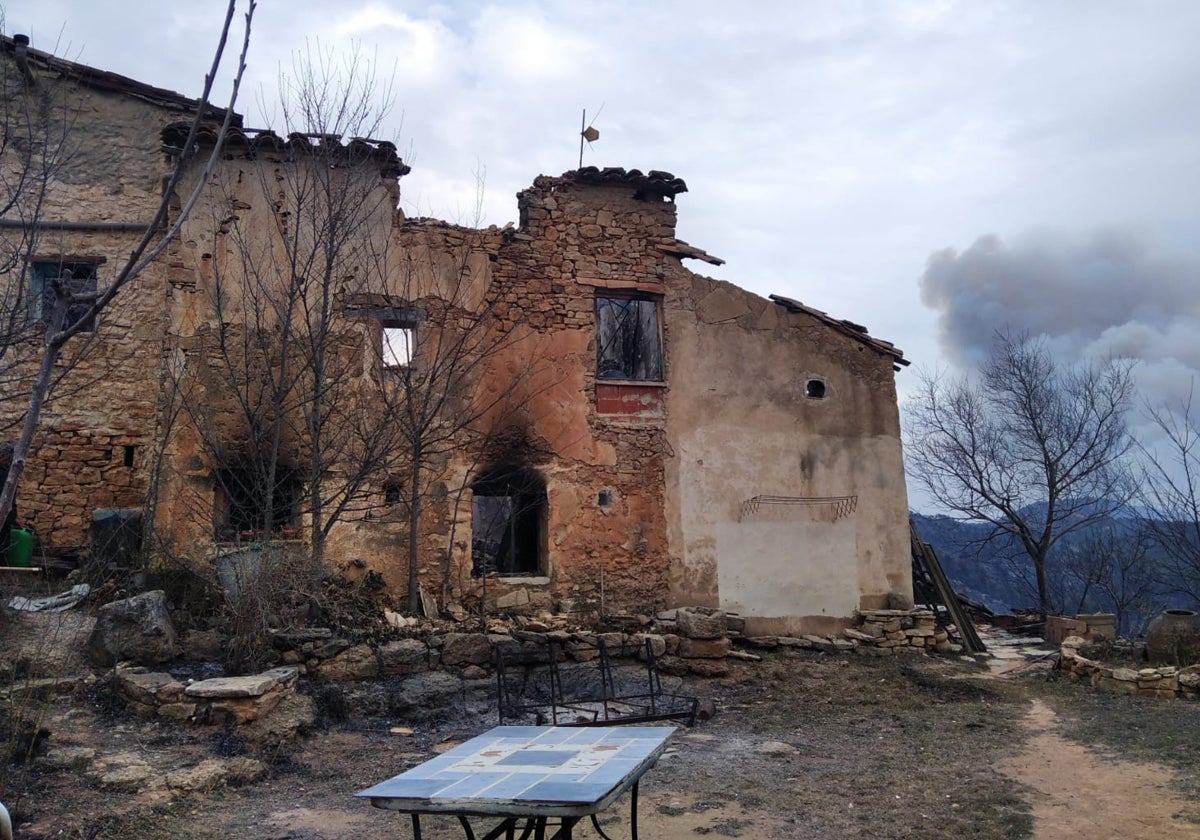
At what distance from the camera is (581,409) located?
43.1 ft

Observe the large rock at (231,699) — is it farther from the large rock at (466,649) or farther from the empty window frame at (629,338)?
the empty window frame at (629,338)

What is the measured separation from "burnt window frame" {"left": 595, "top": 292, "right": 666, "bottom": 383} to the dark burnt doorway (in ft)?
6.62

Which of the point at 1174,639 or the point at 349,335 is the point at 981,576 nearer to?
the point at 1174,639

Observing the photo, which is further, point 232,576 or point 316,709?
point 232,576

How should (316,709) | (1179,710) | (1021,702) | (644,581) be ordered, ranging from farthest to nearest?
(644,581) < (1021,702) < (1179,710) < (316,709)

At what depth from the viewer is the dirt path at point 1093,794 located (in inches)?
231

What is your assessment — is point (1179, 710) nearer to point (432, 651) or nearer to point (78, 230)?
point (432, 651)

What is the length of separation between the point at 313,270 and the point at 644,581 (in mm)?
6183

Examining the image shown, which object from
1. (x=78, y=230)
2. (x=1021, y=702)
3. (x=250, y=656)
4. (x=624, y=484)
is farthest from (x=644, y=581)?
(x=78, y=230)

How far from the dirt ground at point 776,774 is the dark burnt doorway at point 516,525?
367cm

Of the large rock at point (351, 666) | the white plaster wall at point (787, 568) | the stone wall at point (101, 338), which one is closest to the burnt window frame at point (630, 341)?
the white plaster wall at point (787, 568)

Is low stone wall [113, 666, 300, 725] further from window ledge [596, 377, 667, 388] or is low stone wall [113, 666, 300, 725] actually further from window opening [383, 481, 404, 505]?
window ledge [596, 377, 667, 388]

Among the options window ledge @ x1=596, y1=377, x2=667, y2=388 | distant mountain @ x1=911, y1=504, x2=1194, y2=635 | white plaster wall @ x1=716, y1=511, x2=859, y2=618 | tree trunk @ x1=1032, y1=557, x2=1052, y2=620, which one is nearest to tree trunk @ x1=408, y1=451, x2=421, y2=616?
window ledge @ x1=596, y1=377, x2=667, y2=388

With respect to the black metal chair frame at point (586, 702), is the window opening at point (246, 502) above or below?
above
